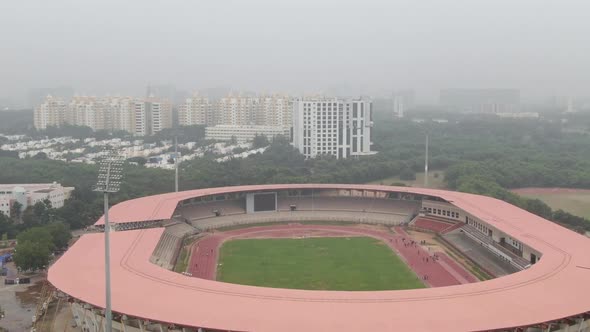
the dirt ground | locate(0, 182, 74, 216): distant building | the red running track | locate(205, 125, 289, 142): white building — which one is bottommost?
Answer: the red running track

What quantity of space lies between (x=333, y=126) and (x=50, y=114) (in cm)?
5232

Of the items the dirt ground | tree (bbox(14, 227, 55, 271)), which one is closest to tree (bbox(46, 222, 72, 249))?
tree (bbox(14, 227, 55, 271))

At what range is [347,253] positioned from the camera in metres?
30.8

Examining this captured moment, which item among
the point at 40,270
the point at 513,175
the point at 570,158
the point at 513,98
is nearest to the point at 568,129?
the point at 570,158

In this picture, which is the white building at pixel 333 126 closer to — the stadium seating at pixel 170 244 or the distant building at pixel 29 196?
the distant building at pixel 29 196

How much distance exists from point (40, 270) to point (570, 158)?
175 ft

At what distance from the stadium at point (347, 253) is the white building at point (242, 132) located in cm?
3914

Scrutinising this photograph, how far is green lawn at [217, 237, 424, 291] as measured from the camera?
25.3 m

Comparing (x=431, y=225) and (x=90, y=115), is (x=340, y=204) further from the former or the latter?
(x=90, y=115)

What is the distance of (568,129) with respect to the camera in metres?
A: 92.5

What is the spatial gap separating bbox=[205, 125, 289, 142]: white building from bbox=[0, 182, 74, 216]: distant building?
133 ft

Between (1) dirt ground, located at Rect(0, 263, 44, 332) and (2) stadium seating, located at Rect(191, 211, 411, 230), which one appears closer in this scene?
(1) dirt ground, located at Rect(0, 263, 44, 332)

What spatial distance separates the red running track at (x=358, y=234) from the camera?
87.2 feet

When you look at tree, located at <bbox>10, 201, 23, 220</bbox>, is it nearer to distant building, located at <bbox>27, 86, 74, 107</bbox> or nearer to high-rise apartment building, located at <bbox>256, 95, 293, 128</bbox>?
high-rise apartment building, located at <bbox>256, 95, 293, 128</bbox>
